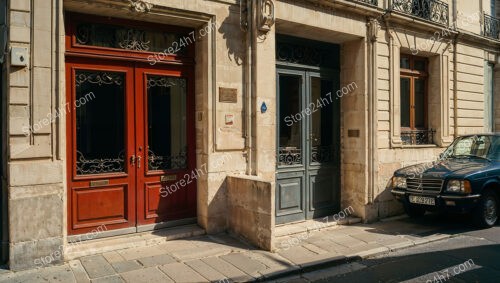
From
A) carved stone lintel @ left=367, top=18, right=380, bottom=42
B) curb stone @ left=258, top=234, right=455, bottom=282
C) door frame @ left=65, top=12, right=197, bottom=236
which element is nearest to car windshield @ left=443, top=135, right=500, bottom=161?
curb stone @ left=258, top=234, right=455, bottom=282

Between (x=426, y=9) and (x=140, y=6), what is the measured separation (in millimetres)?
7550

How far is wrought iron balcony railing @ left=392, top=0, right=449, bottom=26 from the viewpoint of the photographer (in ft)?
30.9

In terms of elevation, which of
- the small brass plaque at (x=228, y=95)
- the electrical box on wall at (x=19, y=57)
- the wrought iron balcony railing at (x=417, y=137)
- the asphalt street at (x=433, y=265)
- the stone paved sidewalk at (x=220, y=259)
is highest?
the electrical box on wall at (x=19, y=57)

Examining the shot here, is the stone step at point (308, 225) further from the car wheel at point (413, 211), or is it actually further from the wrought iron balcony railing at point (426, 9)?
the wrought iron balcony railing at point (426, 9)

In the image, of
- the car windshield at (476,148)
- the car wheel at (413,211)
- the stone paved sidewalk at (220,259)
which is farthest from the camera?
the car windshield at (476,148)

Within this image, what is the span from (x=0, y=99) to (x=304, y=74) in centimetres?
544

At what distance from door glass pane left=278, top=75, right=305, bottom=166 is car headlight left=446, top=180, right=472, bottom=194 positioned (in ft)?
9.39

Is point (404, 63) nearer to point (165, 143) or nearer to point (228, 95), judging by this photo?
point (228, 95)

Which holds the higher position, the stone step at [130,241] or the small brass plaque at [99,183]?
the small brass plaque at [99,183]

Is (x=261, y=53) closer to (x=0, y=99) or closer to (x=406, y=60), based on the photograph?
(x=0, y=99)

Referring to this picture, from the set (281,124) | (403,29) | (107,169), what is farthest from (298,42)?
(107,169)

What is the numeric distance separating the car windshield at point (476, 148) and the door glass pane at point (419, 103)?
148cm

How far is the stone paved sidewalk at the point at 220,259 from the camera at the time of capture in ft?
16.6

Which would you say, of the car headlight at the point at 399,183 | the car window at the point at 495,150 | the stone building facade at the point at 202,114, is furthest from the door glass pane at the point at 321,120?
the car window at the point at 495,150
